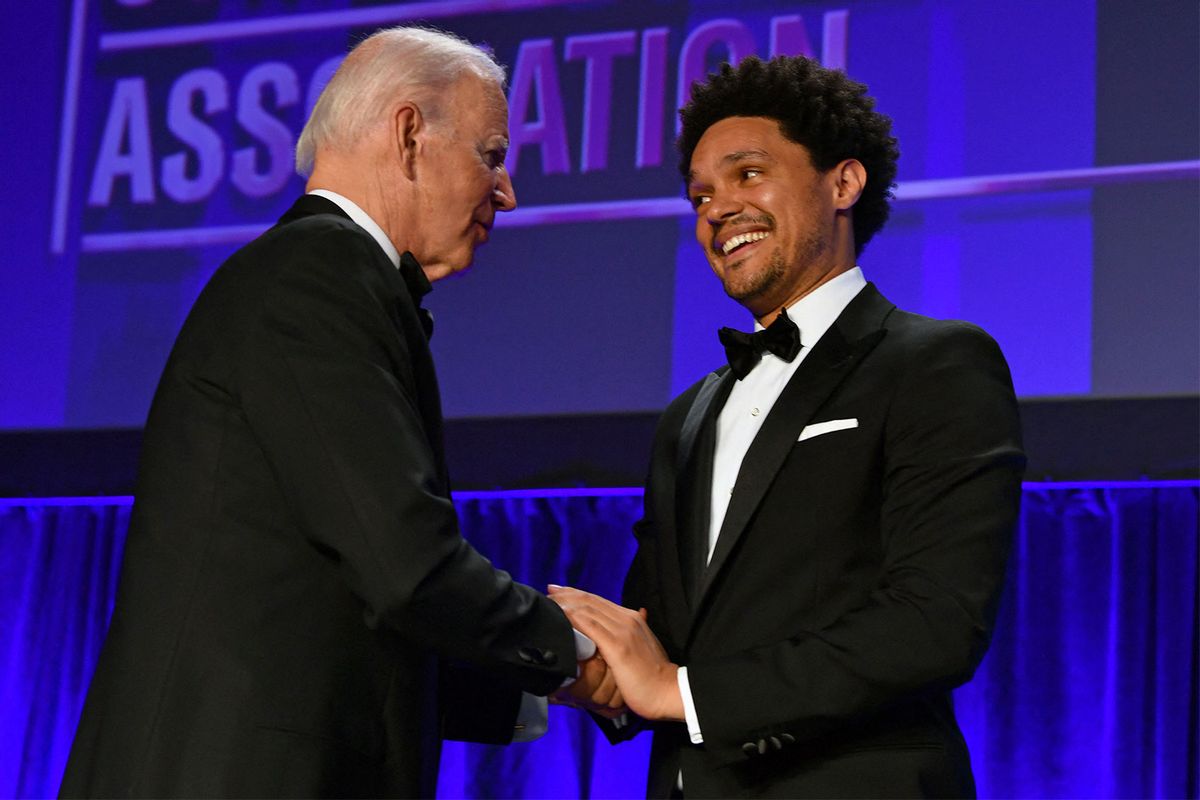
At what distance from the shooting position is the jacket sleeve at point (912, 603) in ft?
6.17

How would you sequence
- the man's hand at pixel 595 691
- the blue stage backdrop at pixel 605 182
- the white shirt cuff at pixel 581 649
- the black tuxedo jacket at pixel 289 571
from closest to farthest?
the black tuxedo jacket at pixel 289 571 → the white shirt cuff at pixel 581 649 → the man's hand at pixel 595 691 → the blue stage backdrop at pixel 605 182

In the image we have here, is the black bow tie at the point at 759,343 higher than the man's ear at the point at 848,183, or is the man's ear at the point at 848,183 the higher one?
the man's ear at the point at 848,183

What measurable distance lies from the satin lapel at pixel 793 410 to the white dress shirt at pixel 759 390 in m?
0.05

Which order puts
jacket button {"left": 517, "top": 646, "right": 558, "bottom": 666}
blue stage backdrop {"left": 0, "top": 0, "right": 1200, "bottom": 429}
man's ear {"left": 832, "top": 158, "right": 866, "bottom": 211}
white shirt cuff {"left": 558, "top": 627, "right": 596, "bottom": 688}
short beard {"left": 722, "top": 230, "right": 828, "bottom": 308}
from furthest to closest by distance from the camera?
blue stage backdrop {"left": 0, "top": 0, "right": 1200, "bottom": 429} → man's ear {"left": 832, "top": 158, "right": 866, "bottom": 211} → short beard {"left": 722, "top": 230, "right": 828, "bottom": 308} → white shirt cuff {"left": 558, "top": 627, "right": 596, "bottom": 688} → jacket button {"left": 517, "top": 646, "right": 558, "bottom": 666}

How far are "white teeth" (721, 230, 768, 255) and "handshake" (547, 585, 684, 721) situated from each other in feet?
2.21

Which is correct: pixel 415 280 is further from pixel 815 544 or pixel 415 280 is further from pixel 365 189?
pixel 815 544

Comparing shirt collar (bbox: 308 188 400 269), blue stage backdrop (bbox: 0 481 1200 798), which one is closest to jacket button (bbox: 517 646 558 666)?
shirt collar (bbox: 308 188 400 269)

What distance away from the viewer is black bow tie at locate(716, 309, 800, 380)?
7.59 feet

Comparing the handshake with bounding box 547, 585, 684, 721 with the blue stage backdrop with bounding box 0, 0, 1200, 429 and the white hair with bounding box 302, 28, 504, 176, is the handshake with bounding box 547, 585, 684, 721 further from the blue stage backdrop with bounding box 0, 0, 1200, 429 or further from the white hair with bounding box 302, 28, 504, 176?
the blue stage backdrop with bounding box 0, 0, 1200, 429

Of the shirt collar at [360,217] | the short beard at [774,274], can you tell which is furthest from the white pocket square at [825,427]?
the shirt collar at [360,217]

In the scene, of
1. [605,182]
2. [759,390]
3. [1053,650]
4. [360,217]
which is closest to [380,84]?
[360,217]

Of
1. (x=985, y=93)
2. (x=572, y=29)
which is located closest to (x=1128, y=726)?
(x=985, y=93)

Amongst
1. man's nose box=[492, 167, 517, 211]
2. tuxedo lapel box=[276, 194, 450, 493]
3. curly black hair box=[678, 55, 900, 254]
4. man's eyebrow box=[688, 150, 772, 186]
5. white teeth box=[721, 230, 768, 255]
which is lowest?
tuxedo lapel box=[276, 194, 450, 493]

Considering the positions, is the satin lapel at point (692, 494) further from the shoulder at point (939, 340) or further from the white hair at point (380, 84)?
the white hair at point (380, 84)
